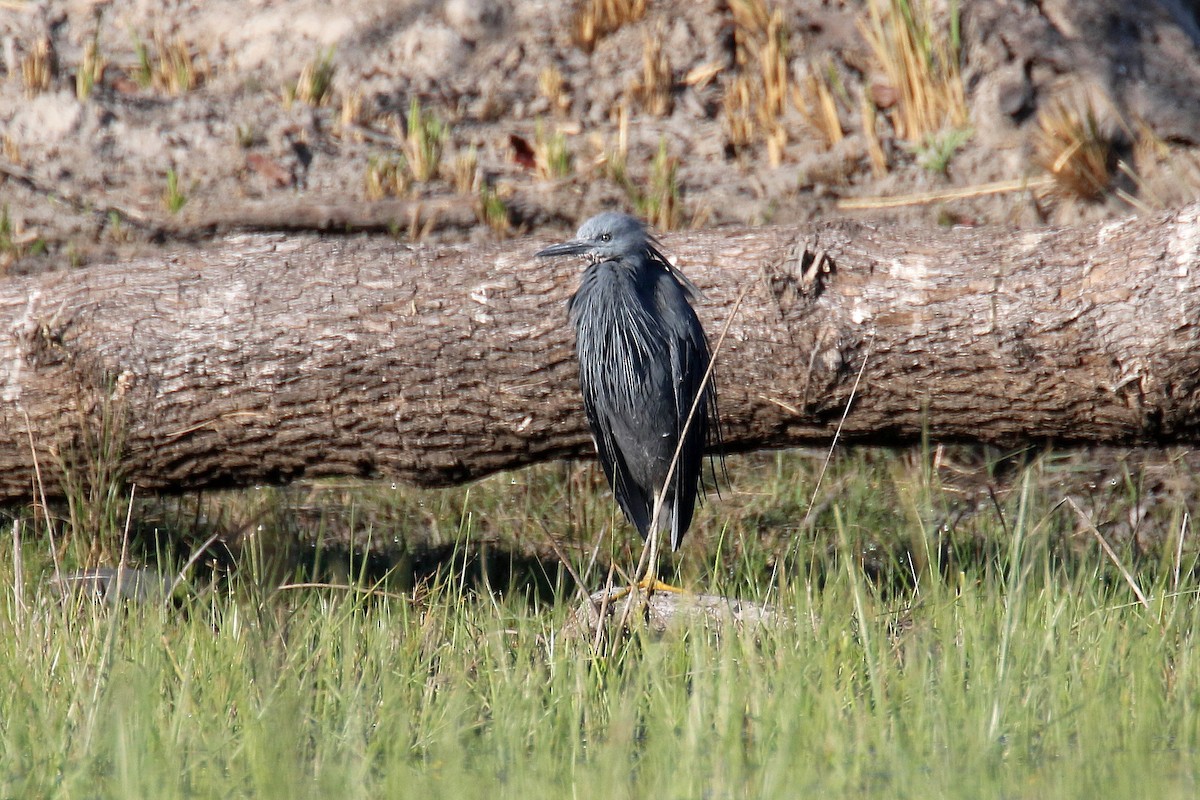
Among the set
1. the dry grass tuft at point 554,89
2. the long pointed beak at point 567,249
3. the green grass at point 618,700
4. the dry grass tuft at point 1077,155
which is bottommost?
→ the green grass at point 618,700

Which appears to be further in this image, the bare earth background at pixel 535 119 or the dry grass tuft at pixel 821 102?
the dry grass tuft at pixel 821 102

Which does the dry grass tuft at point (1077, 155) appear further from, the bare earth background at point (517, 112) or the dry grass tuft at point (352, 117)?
the dry grass tuft at point (352, 117)

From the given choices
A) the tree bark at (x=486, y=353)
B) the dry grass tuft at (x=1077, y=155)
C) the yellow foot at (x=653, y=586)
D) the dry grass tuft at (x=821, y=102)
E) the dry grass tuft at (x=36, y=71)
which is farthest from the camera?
the dry grass tuft at (x=36, y=71)

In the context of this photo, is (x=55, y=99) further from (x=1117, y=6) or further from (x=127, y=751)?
(x=1117, y=6)

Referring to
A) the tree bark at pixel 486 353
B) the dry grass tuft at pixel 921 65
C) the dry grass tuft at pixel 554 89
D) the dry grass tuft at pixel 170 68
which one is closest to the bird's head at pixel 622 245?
the tree bark at pixel 486 353

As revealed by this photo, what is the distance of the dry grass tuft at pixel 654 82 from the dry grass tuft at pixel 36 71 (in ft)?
10.0

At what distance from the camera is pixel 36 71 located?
20.4 feet

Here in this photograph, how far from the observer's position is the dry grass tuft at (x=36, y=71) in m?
6.22

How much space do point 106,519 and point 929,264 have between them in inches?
110

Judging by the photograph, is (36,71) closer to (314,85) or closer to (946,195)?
(314,85)

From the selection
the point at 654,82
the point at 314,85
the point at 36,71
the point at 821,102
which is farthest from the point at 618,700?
the point at 36,71

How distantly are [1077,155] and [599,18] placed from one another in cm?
260

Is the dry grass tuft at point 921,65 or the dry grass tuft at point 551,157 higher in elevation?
the dry grass tuft at point 921,65

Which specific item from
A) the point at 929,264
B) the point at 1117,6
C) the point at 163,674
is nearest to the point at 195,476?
the point at 163,674
